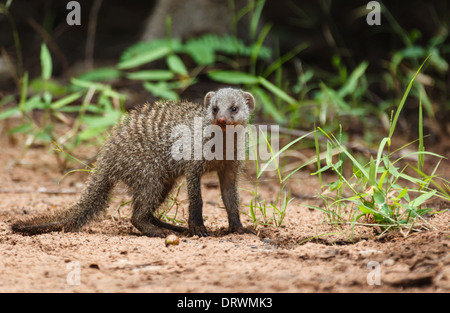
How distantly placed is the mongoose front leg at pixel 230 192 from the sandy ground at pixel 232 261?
0.12m

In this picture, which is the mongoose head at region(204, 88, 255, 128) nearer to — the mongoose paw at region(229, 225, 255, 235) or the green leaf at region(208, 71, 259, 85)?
the mongoose paw at region(229, 225, 255, 235)

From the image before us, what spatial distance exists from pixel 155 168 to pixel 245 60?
371 centimetres

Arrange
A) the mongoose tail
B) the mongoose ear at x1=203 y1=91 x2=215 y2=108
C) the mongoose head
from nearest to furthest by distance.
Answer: the mongoose tail → the mongoose head → the mongoose ear at x1=203 y1=91 x2=215 y2=108

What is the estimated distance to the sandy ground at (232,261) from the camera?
199 centimetres

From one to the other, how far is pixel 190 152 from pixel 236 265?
1142 millimetres

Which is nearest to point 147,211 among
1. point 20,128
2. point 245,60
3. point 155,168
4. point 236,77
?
point 155,168

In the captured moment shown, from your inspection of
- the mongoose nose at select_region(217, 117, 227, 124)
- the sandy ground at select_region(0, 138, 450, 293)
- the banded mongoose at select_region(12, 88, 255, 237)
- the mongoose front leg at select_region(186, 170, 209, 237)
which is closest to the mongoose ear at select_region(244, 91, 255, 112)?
the banded mongoose at select_region(12, 88, 255, 237)

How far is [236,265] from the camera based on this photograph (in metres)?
2.25

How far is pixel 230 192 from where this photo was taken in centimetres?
329

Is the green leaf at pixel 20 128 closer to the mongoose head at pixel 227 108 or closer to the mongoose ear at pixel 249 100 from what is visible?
the mongoose head at pixel 227 108

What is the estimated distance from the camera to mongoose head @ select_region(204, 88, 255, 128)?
3084mm

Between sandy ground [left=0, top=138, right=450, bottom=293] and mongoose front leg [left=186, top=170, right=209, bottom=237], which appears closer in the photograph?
sandy ground [left=0, top=138, right=450, bottom=293]

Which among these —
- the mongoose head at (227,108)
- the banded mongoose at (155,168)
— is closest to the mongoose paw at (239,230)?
the banded mongoose at (155,168)
